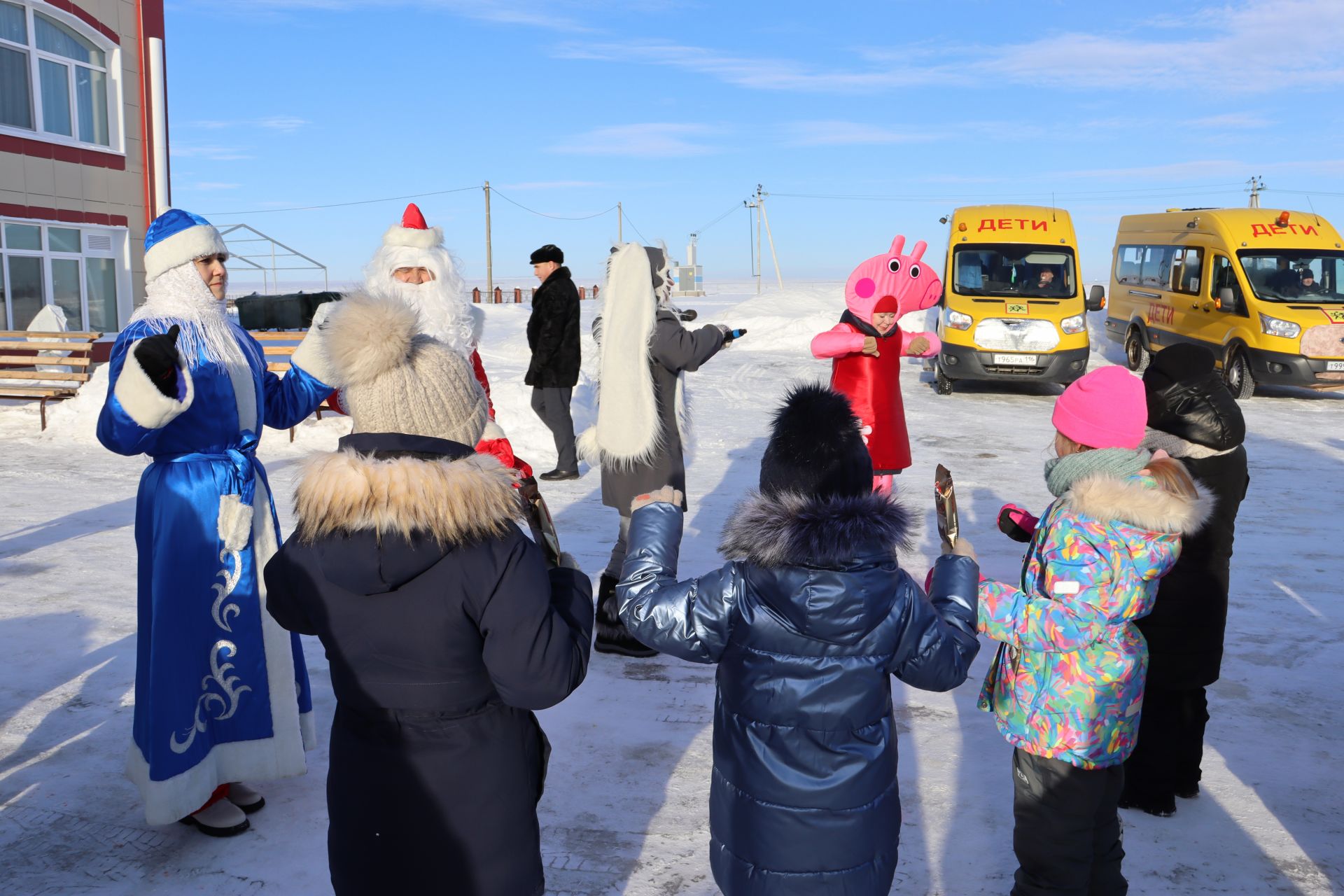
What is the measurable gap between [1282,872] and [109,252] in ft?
66.5

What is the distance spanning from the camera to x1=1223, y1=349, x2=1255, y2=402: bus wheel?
1412 centimetres

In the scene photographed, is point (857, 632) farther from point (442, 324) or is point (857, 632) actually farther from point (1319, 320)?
point (1319, 320)

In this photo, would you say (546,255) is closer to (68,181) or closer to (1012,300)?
(1012,300)

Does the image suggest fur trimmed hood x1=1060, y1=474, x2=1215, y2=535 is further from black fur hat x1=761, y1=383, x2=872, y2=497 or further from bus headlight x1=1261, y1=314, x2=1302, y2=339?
bus headlight x1=1261, y1=314, x2=1302, y2=339

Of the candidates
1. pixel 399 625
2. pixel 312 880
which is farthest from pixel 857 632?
pixel 312 880

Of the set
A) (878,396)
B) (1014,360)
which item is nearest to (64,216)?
(1014,360)

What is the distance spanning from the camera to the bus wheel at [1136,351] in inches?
680

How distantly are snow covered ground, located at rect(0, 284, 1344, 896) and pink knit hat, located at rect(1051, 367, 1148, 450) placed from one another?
1340 millimetres

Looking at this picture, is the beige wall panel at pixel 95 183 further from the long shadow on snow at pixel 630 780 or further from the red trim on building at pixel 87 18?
the long shadow on snow at pixel 630 780

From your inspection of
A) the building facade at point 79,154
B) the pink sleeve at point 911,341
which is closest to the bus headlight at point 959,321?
the pink sleeve at point 911,341

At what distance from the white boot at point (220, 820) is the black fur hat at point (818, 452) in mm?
2171

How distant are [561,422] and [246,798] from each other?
5749 mm

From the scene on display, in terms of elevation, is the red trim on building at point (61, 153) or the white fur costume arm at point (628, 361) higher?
the red trim on building at point (61, 153)

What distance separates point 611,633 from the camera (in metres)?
4.93
